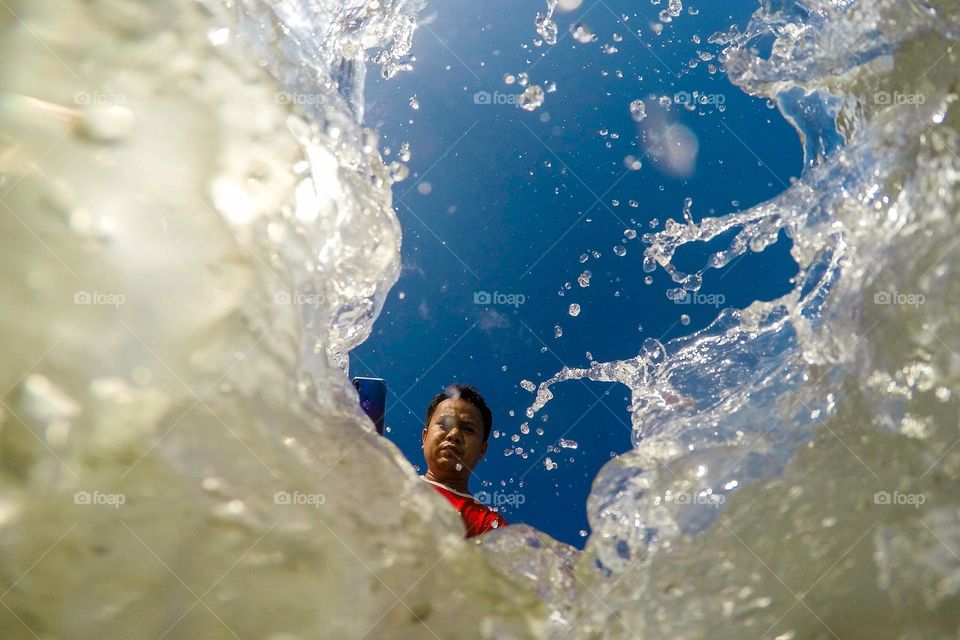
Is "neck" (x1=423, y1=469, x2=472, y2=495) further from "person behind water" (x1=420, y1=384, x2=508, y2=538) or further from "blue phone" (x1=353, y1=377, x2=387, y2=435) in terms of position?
"blue phone" (x1=353, y1=377, x2=387, y2=435)

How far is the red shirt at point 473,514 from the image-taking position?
272cm

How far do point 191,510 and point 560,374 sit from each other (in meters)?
4.17

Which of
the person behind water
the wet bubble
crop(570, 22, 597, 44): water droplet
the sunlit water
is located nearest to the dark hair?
the person behind water

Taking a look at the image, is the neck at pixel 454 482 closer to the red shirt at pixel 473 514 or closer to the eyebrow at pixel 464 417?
the red shirt at pixel 473 514

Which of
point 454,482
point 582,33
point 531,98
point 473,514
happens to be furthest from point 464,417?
point 582,33

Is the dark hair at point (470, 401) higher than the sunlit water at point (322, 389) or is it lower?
lower

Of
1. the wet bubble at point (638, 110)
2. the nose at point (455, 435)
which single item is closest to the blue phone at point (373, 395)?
the nose at point (455, 435)

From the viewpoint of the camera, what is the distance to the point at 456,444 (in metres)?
3.32

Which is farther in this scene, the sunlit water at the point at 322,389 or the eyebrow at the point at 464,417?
→ the eyebrow at the point at 464,417

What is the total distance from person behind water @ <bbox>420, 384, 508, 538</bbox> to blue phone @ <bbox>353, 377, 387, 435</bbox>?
0.60 metres

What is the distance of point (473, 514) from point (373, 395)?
1.60 m

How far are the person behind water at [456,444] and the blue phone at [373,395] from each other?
1.97 feet

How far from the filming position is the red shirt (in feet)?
8.93

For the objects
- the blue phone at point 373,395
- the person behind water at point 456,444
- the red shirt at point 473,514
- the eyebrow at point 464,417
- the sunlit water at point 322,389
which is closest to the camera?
the sunlit water at point 322,389
